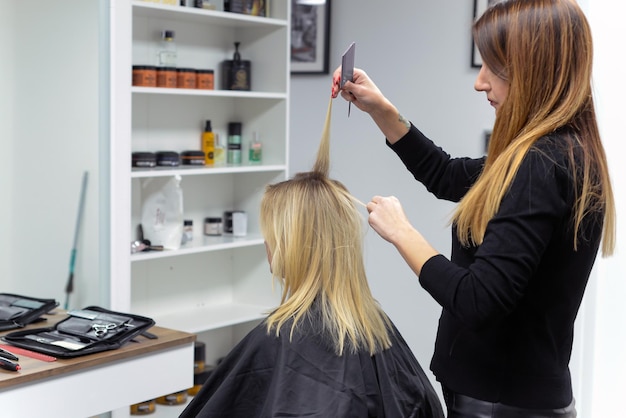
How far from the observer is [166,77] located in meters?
3.18

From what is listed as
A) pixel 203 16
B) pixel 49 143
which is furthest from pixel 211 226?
pixel 49 143

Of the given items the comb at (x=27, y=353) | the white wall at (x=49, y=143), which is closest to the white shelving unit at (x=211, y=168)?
the white wall at (x=49, y=143)

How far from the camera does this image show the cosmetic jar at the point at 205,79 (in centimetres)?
332

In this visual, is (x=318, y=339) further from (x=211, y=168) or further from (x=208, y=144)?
(x=208, y=144)

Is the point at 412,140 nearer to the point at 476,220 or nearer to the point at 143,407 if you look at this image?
the point at 476,220

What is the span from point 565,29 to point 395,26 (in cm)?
254

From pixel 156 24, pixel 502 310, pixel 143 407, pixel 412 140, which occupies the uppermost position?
pixel 156 24

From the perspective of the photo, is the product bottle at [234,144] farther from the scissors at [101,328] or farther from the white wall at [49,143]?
the scissors at [101,328]

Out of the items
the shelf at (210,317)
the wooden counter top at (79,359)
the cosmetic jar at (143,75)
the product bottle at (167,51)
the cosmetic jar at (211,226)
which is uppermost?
the product bottle at (167,51)

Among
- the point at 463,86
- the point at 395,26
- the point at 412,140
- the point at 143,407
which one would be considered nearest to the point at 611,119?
the point at 463,86

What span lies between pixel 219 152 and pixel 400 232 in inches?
85.2

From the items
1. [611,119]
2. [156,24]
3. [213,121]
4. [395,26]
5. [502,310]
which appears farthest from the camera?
[395,26]

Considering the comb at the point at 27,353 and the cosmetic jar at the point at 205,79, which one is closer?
the comb at the point at 27,353

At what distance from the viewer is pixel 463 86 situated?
3.68m
